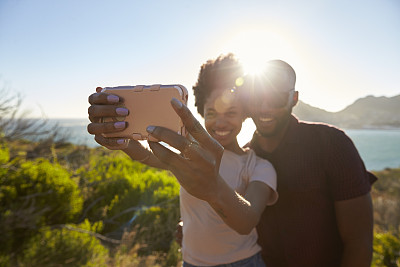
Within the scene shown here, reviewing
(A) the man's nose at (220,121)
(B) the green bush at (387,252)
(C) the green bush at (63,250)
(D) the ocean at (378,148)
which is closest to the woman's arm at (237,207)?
(A) the man's nose at (220,121)

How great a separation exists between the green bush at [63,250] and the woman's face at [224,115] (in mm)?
3481

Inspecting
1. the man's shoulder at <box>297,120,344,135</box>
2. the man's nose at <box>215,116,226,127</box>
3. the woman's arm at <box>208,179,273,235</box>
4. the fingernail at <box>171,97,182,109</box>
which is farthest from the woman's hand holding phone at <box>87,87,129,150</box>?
the man's shoulder at <box>297,120,344,135</box>

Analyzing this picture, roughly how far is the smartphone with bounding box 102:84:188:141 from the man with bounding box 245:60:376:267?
103 centimetres

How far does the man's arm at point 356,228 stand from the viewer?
1.79 m

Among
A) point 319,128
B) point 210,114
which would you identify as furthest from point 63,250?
point 319,128

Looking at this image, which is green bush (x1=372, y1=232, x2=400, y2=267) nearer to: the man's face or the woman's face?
the man's face

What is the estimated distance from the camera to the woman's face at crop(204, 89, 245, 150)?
5.54 feet

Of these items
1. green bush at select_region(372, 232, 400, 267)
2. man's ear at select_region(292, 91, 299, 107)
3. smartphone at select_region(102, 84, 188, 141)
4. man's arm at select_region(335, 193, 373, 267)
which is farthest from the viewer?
green bush at select_region(372, 232, 400, 267)

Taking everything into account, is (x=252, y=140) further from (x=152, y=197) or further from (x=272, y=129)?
(x=152, y=197)

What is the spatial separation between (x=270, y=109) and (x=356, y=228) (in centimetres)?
113

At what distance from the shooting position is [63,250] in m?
3.82

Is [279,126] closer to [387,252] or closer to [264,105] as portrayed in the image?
[264,105]

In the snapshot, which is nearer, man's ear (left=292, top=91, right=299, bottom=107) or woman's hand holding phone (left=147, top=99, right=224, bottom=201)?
woman's hand holding phone (left=147, top=99, right=224, bottom=201)

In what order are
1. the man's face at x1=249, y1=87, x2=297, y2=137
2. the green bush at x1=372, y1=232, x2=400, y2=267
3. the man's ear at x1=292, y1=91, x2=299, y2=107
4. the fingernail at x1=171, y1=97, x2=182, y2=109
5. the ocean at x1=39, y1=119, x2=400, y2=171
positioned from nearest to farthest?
the fingernail at x1=171, y1=97, x2=182, y2=109
the man's face at x1=249, y1=87, x2=297, y2=137
the man's ear at x1=292, y1=91, x2=299, y2=107
the green bush at x1=372, y1=232, x2=400, y2=267
the ocean at x1=39, y1=119, x2=400, y2=171
